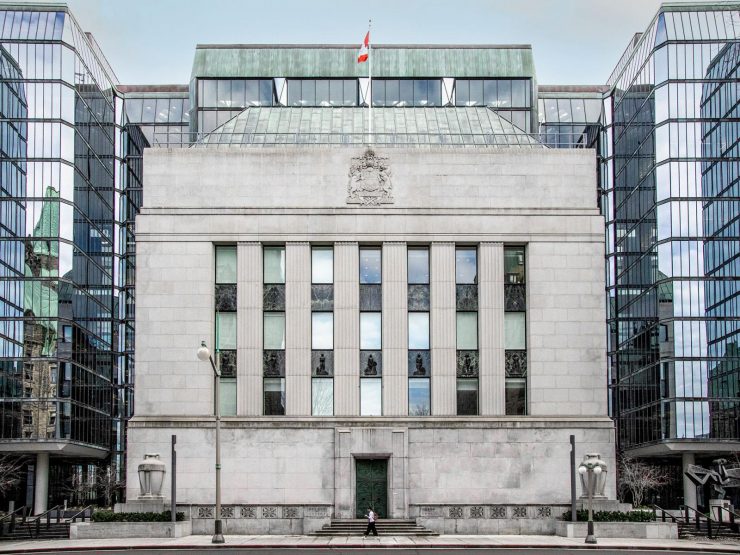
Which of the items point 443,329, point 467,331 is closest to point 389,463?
point 443,329

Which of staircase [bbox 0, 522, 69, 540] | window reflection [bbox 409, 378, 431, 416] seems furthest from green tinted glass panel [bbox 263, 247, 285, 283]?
Answer: staircase [bbox 0, 522, 69, 540]

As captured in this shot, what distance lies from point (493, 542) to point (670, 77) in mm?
57361

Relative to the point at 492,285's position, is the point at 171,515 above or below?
below

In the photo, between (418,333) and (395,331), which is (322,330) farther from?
(418,333)

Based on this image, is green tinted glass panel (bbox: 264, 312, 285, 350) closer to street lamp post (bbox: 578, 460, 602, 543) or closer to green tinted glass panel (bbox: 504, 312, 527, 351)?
green tinted glass panel (bbox: 504, 312, 527, 351)

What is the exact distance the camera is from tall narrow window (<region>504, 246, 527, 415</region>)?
62094 millimetres

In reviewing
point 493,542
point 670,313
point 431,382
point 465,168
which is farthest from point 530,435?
point 670,313

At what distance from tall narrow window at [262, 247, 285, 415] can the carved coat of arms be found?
508 centimetres

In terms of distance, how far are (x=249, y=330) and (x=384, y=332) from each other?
7250 millimetres

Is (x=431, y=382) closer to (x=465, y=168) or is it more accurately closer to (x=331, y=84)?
(x=465, y=168)

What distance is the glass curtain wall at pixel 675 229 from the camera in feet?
311

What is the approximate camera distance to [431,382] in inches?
2430

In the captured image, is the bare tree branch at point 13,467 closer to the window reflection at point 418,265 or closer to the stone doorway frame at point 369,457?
the stone doorway frame at point 369,457

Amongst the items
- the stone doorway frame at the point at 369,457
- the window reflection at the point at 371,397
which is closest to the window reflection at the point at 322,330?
the window reflection at the point at 371,397
